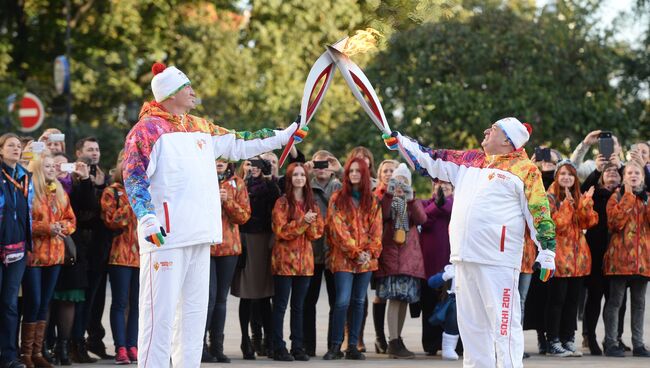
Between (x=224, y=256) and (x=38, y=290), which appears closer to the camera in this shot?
(x=38, y=290)

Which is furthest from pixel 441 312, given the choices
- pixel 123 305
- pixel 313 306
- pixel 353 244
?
pixel 123 305

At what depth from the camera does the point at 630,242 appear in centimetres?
1327

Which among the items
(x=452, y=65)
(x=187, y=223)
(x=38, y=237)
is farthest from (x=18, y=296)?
(x=452, y=65)

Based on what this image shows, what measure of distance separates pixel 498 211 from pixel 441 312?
10.7 ft

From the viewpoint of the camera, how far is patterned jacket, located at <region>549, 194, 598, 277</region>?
12992 mm

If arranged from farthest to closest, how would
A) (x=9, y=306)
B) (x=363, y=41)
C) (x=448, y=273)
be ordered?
(x=448, y=273), (x=9, y=306), (x=363, y=41)

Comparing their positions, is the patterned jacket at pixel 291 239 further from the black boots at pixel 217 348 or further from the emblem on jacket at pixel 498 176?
the emblem on jacket at pixel 498 176

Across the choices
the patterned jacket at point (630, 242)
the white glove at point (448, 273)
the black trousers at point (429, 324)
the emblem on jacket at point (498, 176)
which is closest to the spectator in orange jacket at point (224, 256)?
the white glove at point (448, 273)

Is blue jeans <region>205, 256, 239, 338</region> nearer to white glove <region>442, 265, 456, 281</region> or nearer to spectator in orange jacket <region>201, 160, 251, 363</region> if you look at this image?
spectator in orange jacket <region>201, 160, 251, 363</region>

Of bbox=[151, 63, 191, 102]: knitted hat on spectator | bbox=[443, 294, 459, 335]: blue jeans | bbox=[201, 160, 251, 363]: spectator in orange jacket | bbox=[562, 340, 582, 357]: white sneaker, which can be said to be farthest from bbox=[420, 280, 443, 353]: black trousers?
bbox=[151, 63, 191, 102]: knitted hat on spectator

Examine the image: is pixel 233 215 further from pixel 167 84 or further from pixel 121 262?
pixel 167 84

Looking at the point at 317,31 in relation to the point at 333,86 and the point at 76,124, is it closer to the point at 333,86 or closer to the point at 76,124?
the point at 333,86

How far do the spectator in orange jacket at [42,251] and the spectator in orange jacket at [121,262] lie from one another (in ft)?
1.31

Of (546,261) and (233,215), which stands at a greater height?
(233,215)
